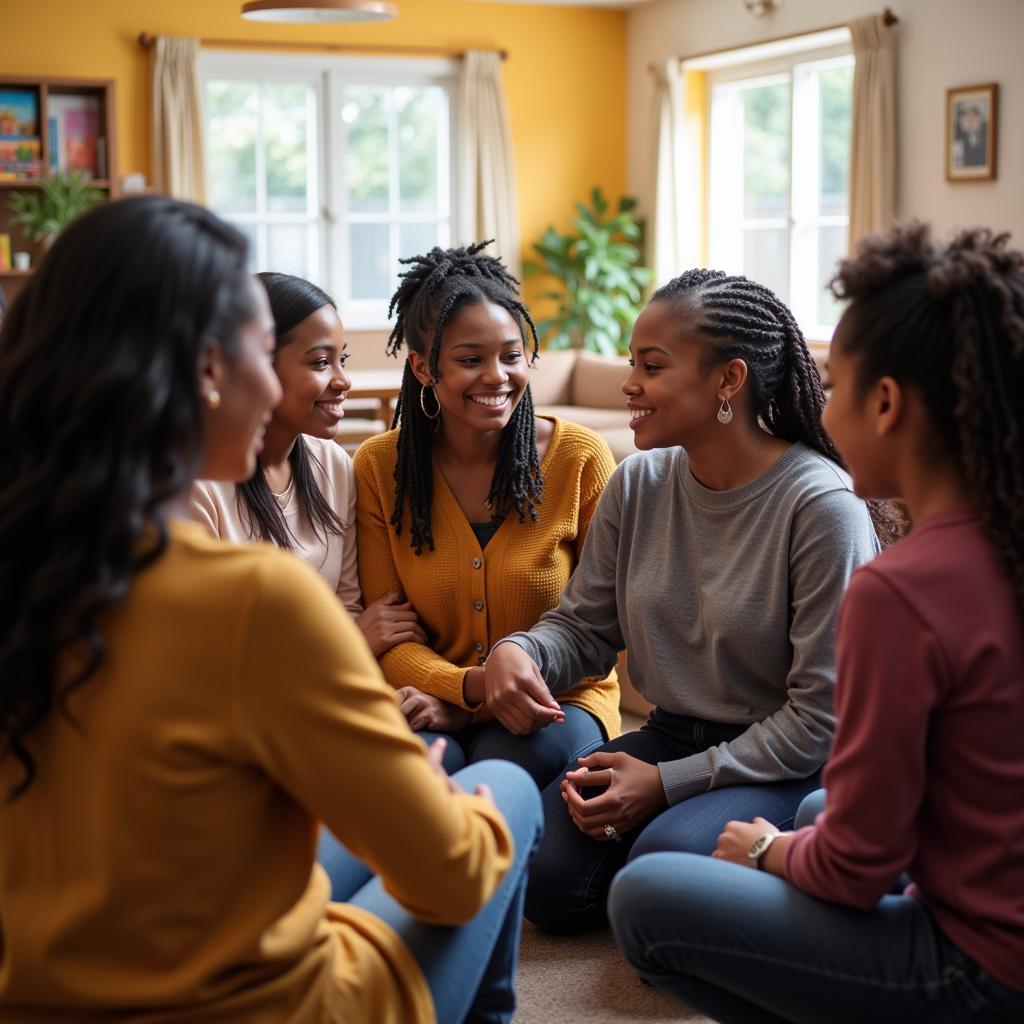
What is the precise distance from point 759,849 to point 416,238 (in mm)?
7881

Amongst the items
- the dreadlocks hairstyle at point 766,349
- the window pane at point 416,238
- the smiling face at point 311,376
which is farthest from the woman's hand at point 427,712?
the window pane at point 416,238

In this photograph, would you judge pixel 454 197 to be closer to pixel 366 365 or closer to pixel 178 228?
pixel 366 365

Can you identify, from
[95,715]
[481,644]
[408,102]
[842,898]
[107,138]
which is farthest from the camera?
[408,102]

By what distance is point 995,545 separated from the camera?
125cm

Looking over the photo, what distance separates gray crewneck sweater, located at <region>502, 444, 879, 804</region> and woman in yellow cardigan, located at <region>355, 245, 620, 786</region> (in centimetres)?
13

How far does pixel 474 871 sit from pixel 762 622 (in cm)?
94

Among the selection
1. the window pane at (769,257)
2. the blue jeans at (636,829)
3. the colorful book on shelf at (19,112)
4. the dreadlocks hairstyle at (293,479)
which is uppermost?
the colorful book on shelf at (19,112)

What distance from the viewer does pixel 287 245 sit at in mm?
8609

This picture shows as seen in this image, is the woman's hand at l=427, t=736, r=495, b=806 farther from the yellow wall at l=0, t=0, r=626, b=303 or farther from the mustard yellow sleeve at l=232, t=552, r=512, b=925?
the yellow wall at l=0, t=0, r=626, b=303

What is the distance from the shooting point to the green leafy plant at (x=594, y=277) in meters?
8.63

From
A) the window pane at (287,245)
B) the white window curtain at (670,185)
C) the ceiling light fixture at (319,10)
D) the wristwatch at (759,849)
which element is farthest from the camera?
the white window curtain at (670,185)

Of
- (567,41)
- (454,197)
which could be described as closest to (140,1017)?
(454,197)

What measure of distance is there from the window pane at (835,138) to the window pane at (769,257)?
402 mm

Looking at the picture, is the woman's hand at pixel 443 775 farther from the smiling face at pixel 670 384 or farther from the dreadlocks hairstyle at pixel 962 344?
the smiling face at pixel 670 384
